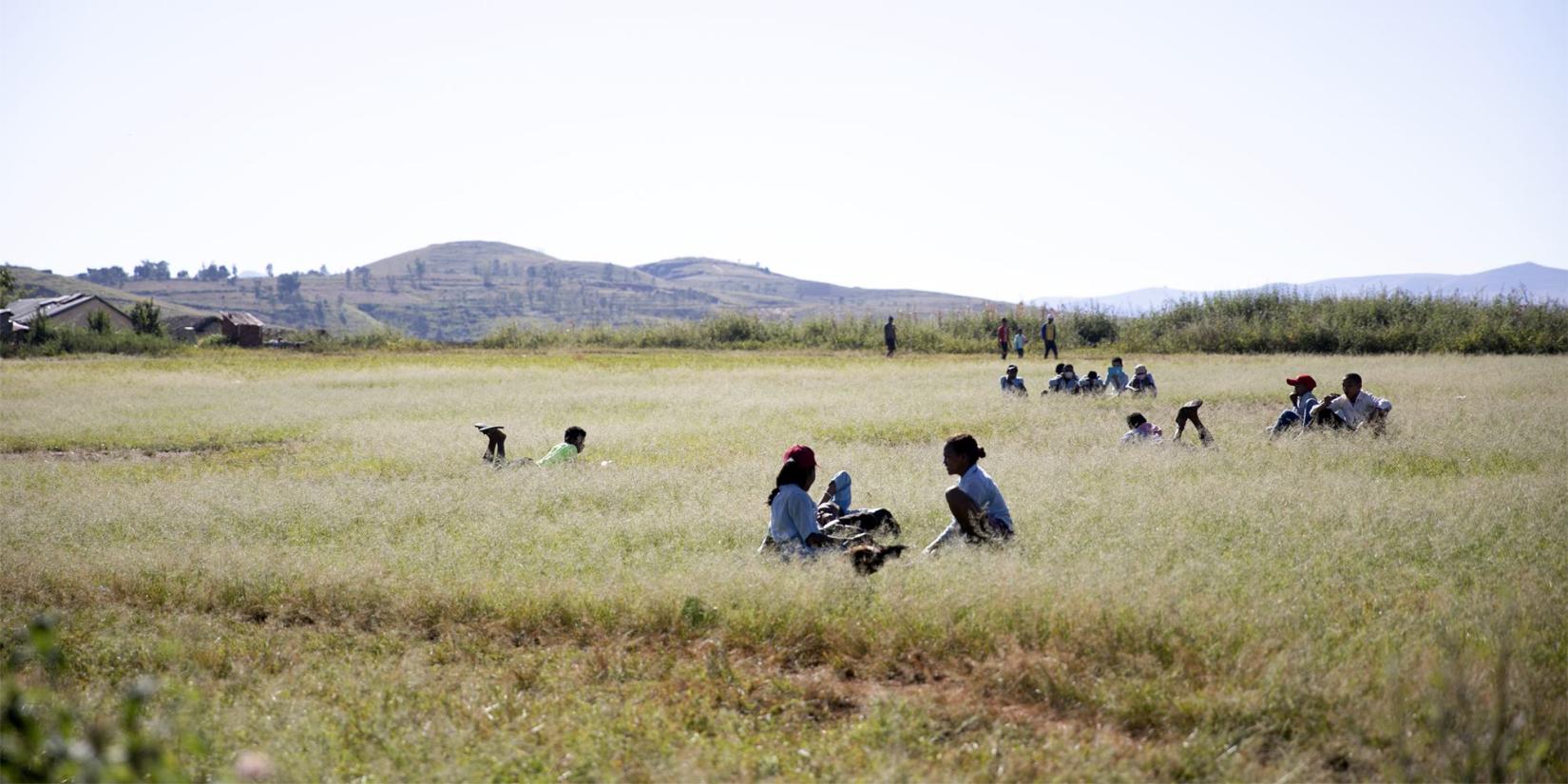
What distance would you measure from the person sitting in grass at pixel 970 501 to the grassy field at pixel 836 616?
48cm

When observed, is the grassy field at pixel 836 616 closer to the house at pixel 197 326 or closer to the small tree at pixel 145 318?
the small tree at pixel 145 318

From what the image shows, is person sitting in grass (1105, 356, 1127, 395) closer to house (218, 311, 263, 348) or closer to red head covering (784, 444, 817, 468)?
red head covering (784, 444, 817, 468)

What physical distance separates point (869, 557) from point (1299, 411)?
1046 cm

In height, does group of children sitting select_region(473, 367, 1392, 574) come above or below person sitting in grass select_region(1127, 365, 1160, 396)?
below

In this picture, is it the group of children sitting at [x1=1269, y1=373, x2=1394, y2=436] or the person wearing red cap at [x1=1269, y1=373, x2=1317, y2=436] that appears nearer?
the group of children sitting at [x1=1269, y1=373, x2=1394, y2=436]

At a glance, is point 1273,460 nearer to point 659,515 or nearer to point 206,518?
point 659,515

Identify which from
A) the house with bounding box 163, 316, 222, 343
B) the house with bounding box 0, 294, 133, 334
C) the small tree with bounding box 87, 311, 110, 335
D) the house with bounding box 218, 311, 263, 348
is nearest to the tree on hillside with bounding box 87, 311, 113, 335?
the small tree with bounding box 87, 311, 110, 335

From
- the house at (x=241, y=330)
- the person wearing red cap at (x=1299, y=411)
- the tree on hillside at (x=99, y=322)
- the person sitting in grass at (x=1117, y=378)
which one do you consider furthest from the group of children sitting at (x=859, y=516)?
the house at (x=241, y=330)

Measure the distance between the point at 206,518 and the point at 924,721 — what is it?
364 inches

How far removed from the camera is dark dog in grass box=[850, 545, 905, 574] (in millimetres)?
8406

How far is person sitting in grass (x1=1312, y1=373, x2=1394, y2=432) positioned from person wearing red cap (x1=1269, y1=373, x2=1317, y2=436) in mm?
190

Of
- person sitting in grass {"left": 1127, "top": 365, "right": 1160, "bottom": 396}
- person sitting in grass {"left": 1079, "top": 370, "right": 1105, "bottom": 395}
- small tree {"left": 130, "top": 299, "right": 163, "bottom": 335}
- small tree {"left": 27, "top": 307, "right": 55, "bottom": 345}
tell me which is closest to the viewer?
person sitting in grass {"left": 1127, "top": 365, "right": 1160, "bottom": 396}

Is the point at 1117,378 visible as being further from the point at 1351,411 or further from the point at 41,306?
the point at 41,306

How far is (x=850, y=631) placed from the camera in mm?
7180
